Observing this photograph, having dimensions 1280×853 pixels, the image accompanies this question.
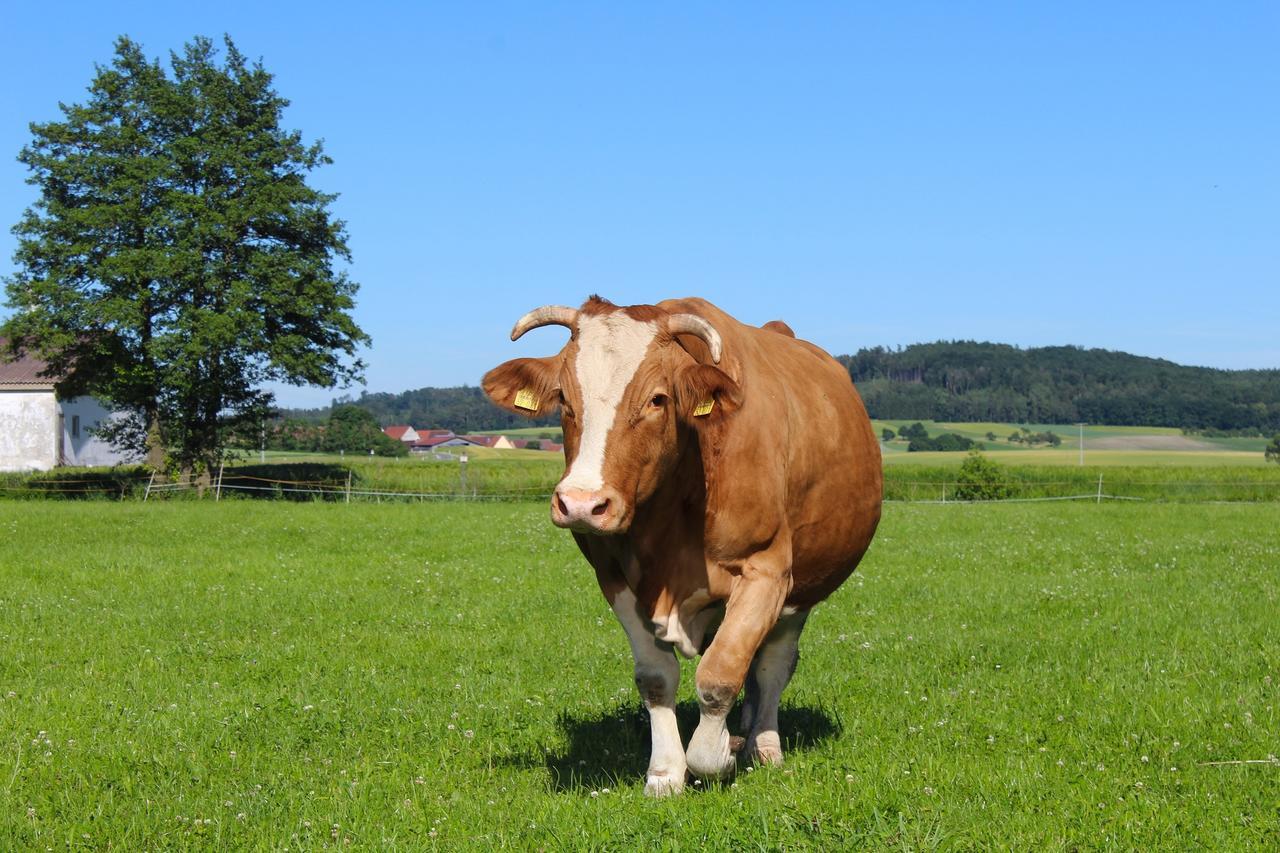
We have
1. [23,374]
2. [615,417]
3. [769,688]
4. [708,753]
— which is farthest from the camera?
[23,374]

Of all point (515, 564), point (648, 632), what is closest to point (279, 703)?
point (648, 632)

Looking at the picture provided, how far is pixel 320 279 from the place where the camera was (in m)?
44.2

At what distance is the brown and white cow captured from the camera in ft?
18.4

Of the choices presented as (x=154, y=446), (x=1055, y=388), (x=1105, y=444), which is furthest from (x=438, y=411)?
(x=1055, y=388)

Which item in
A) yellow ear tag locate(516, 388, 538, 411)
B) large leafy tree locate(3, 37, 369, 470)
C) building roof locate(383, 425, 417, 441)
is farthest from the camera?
building roof locate(383, 425, 417, 441)

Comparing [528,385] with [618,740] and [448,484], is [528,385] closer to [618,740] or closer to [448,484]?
[618,740]

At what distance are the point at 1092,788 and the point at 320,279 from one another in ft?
136

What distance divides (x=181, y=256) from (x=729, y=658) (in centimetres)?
4074

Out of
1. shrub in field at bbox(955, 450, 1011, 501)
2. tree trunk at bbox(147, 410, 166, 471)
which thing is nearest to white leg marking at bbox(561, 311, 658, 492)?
shrub in field at bbox(955, 450, 1011, 501)

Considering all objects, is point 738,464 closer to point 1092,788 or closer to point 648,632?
point 648,632

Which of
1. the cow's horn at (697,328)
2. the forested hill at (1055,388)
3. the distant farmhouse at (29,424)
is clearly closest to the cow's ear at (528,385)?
the cow's horn at (697,328)

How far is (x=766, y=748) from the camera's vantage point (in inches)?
281

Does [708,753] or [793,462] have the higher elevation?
[793,462]

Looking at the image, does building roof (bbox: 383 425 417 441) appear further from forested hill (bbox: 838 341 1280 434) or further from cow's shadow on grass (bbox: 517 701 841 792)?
cow's shadow on grass (bbox: 517 701 841 792)
